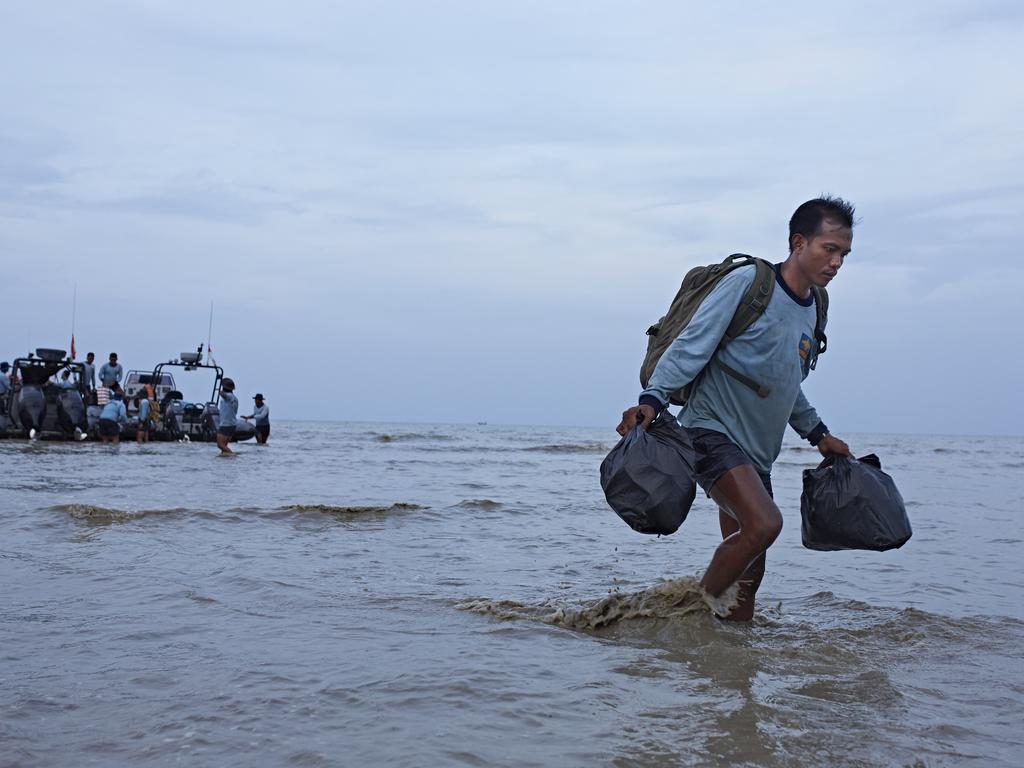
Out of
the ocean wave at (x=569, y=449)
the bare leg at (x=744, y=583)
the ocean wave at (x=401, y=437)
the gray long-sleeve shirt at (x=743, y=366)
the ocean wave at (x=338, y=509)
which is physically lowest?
the ocean wave at (x=401, y=437)

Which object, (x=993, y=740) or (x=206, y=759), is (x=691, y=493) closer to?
(x=993, y=740)

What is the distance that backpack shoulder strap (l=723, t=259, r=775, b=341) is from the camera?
3.83 metres

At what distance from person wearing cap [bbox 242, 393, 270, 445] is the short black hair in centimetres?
2424

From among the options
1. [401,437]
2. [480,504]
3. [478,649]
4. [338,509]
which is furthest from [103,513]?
[401,437]

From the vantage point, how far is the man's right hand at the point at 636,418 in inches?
143

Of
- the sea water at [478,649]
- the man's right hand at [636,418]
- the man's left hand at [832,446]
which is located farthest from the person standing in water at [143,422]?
the man's right hand at [636,418]

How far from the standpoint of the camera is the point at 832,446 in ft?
14.0

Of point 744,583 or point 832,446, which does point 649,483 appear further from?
point 832,446

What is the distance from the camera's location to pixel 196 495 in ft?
35.0

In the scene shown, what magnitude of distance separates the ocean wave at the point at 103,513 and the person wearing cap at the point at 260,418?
1878cm

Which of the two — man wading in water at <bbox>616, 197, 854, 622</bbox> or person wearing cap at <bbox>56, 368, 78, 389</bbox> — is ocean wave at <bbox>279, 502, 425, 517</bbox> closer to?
man wading in water at <bbox>616, 197, 854, 622</bbox>

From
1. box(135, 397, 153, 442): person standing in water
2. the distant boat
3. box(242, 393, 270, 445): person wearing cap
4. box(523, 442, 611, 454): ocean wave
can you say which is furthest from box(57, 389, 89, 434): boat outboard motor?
box(523, 442, 611, 454): ocean wave

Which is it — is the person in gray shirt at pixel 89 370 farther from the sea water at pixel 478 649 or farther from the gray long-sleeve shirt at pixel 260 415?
the sea water at pixel 478 649

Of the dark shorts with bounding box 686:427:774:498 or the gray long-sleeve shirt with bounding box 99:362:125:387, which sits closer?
the dark shorts with bounding box 686:427:774:498
